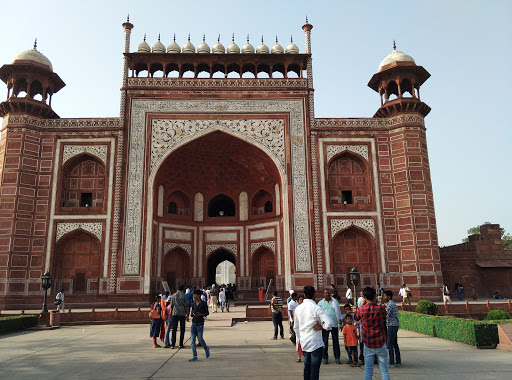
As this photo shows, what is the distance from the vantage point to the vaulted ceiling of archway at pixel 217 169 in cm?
2223

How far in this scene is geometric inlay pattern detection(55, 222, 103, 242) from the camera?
20062mm

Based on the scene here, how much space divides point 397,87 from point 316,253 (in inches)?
417

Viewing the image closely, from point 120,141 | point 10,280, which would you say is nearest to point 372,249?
point 120,141

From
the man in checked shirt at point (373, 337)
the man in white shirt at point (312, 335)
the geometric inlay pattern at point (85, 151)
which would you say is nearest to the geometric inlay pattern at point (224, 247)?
the geometric inlay pattern at point (85, 151)

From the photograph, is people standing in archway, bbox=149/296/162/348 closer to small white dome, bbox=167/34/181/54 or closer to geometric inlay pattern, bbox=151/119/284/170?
geometric inlay pattern, bbox=151/119/284/170

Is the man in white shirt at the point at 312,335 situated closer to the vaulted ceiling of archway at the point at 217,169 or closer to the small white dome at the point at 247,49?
the vaulted ceiling of archway at the point at 217,169

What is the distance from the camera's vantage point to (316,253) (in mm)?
20172

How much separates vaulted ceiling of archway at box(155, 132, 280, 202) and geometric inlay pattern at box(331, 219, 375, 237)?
401 centimetres

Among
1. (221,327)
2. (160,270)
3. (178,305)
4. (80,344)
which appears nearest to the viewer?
(178,305)

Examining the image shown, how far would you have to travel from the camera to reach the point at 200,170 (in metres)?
24.4

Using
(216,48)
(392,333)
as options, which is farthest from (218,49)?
(392,333)

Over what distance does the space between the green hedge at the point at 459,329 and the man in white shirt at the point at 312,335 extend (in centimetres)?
535

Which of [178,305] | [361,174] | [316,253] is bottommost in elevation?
[178,305]

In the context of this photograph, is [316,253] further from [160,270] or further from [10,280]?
[10,280]
